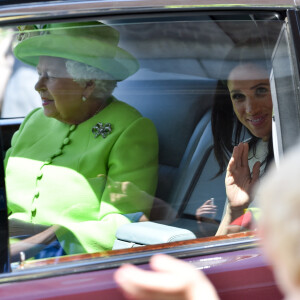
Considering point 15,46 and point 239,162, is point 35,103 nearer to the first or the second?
point 15,46

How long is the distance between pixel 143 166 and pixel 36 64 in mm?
528

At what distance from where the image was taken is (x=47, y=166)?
238 centimetres

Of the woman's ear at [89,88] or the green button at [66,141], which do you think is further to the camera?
the green button at [66,141]

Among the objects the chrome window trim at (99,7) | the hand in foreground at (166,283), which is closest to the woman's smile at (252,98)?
the chrome window trim at (99,7)

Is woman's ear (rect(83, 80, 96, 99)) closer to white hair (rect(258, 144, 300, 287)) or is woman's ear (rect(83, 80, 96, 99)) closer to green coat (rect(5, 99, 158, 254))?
green coat (rect(5, 99, 158, 254))

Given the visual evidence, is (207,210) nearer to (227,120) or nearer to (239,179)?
(239,179)

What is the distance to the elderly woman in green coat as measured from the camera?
2.04 m

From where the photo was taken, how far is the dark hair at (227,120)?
206cm

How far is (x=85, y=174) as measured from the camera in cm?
227

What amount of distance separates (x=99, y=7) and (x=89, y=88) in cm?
52

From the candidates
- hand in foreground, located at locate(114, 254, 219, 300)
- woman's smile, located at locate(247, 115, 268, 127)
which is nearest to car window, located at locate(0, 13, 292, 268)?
woman's smile, located at locate(247, 115, 268, 127)

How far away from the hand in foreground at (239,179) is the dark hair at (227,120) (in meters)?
0.03

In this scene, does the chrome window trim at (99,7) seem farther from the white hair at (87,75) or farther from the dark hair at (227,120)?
the white hair at (87,75)

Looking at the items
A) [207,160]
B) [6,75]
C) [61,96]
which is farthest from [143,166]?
[6,75]
